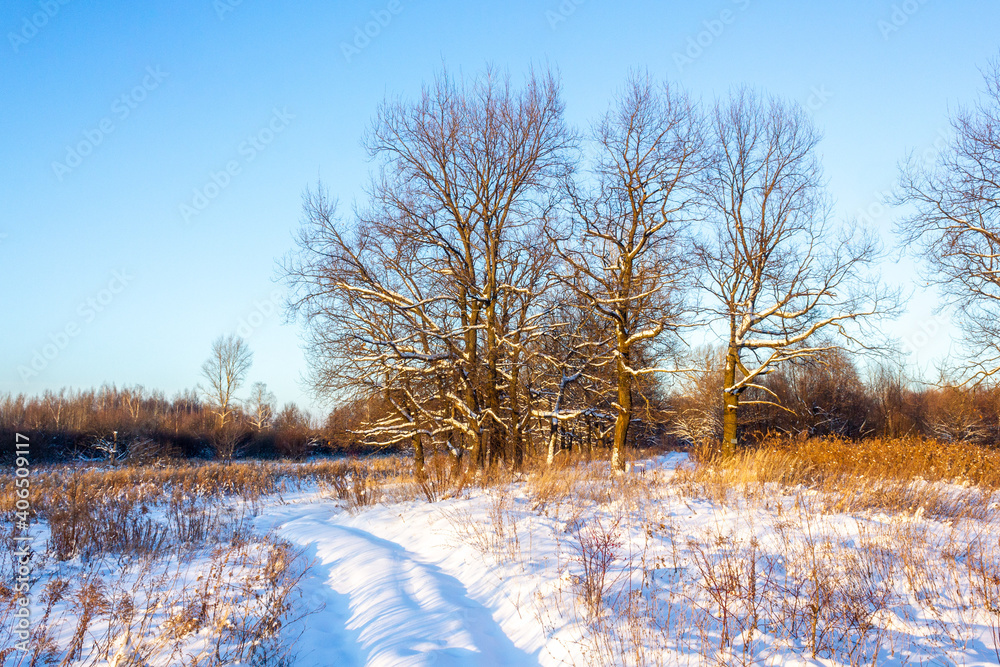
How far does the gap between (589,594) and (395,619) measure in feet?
→ 5.44

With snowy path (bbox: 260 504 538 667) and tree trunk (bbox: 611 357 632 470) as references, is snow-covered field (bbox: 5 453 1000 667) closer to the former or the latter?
snowy path (bbox: 260 504 538 667)

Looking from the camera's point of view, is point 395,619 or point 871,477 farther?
point 871,477

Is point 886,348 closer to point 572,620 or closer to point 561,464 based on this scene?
point 561,464

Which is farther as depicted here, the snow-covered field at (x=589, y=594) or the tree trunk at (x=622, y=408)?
the tree trunk at (x=622, y=408)

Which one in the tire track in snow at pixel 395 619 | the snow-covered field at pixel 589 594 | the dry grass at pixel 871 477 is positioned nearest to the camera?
the snow-covered field at pixel 589 594

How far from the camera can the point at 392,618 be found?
4.50m

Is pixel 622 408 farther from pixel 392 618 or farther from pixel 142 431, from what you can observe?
pixel 142 431

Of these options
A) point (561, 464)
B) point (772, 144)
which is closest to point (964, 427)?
point (772, 144)

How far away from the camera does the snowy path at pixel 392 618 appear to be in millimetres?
3916

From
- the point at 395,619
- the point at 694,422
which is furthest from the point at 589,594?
the point at 694,422

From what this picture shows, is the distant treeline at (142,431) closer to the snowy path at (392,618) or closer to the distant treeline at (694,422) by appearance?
the distant treeline at (694,422)

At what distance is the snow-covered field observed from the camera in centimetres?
372

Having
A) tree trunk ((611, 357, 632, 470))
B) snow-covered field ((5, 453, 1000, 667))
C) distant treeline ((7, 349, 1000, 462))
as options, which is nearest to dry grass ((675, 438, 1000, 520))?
snow-covered field ((5, 453, 1000, 667))

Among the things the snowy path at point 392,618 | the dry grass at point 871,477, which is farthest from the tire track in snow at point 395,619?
the dry grass at point 871,477
